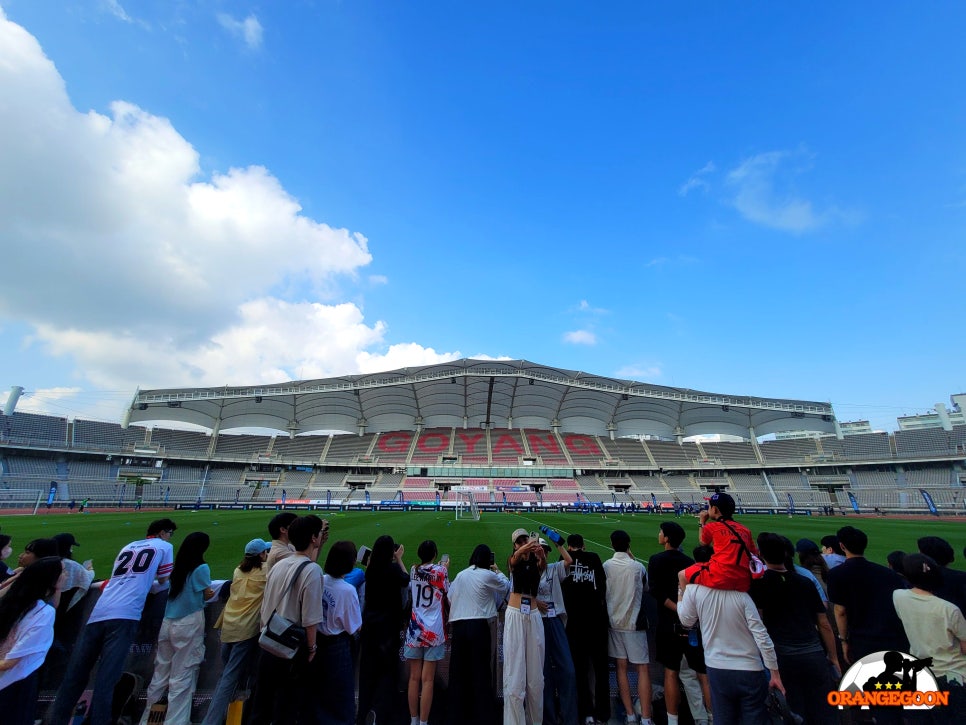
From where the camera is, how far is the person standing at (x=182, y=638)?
3.58 meters

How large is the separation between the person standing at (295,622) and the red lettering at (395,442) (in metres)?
45.0

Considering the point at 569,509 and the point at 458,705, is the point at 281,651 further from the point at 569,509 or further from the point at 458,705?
the point at 569,509

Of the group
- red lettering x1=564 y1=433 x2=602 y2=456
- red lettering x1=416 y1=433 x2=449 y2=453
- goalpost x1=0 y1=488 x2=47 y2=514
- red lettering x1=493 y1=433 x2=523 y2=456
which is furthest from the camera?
red lettering x1=564 y1=433 x2=602 y2=456

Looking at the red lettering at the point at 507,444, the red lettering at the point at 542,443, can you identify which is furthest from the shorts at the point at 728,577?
the red lettering at the point at 542,443

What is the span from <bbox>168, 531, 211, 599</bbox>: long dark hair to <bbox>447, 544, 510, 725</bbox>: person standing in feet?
7.37

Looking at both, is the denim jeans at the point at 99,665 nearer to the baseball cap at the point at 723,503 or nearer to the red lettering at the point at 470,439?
the baseball cap at the point at 723,503

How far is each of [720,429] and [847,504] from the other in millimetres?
14890

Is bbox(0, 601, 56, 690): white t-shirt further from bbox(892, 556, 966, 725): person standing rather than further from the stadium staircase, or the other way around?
the stadium staircase

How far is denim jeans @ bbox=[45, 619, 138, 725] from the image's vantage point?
332cm

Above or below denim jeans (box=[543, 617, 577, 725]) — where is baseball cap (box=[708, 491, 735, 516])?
above

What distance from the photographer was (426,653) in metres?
3.72

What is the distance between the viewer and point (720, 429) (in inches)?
1944

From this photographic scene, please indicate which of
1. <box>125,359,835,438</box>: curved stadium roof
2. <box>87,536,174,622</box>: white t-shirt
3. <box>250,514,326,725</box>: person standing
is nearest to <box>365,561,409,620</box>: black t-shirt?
<box>250,514,326,725</box>: person standing

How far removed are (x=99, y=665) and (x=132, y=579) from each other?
61cm
